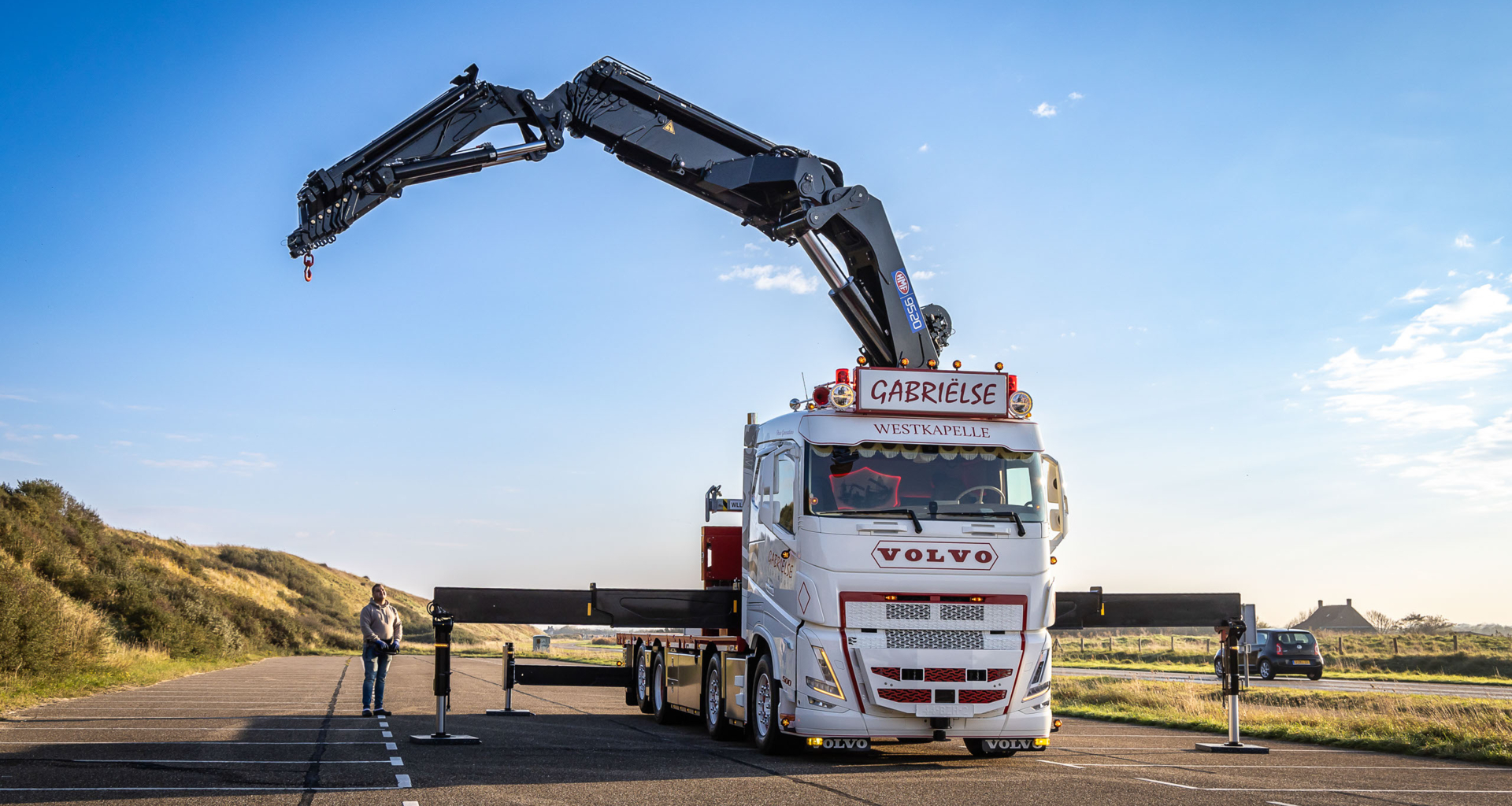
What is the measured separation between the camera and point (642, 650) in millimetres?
19297

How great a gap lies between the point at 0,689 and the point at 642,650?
9.12 metres

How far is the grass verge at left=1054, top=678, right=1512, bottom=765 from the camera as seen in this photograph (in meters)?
14.7

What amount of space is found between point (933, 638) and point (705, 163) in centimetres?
718

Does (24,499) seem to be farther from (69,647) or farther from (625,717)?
(625,717)

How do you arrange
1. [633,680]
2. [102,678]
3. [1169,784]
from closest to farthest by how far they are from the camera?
[1169,784], [633,680], [102,678]

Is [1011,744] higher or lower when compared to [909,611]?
lower

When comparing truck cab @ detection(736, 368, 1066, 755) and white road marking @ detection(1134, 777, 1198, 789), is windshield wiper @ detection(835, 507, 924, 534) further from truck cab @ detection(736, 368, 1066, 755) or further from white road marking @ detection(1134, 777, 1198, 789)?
white road marking @ detection(1134, 777, 1198, 789)

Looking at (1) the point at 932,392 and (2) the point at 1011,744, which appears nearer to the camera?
(2) the point at 1011,744

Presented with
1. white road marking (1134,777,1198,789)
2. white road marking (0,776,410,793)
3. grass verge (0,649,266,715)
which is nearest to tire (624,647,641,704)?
grass verge (0,649,266,715)

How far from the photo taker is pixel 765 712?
1259 cm

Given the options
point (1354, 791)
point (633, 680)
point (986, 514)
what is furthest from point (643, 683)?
point (1354, 791)

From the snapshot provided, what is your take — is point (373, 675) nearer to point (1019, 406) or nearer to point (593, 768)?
point (593, 768)

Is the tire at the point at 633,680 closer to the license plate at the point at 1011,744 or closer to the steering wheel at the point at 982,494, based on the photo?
the license plate at the point at 1011,744

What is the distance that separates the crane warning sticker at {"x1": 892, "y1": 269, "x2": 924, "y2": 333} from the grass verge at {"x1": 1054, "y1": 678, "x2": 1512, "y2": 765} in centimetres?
732
